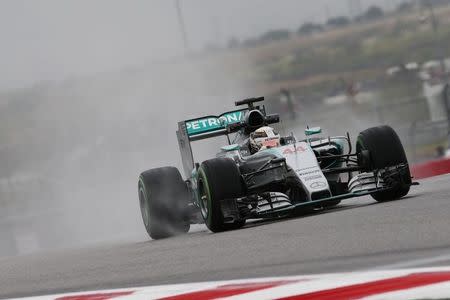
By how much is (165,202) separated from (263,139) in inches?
56.9

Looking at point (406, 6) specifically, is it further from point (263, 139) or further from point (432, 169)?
point (263, 139)

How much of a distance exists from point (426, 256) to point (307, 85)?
39391mm

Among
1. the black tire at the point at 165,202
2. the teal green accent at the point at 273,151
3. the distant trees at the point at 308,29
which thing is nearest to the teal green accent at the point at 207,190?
the teal green accent at the point at 273,151

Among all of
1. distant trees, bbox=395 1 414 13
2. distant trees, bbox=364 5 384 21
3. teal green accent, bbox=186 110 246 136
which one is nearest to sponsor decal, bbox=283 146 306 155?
teal green accent, bbox=186 110 246 136

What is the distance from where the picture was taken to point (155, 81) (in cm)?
3838

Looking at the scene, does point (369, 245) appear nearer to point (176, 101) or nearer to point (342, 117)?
point (176, 101)

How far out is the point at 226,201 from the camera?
464 inches

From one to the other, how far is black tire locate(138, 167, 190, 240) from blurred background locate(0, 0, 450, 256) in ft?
42.9

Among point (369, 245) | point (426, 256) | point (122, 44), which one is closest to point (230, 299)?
point (426, 256)

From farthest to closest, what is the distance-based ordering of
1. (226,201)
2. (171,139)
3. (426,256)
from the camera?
(171,139)
(226,201)
(426,256)

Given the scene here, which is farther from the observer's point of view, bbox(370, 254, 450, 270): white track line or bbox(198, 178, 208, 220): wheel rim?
bbox(198, 178, 208, 220): wheel rim

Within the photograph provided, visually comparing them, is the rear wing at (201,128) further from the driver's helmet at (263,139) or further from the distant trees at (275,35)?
the distant trees at (275,35)

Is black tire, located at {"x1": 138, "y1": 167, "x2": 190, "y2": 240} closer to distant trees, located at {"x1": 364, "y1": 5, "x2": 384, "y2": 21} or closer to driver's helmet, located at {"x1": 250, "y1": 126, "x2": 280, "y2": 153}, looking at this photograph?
driver's helmet, located at {"x1": 250, "y1": 126, "x2": 280, "y2": 153}

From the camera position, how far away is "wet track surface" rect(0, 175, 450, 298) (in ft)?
24.5
